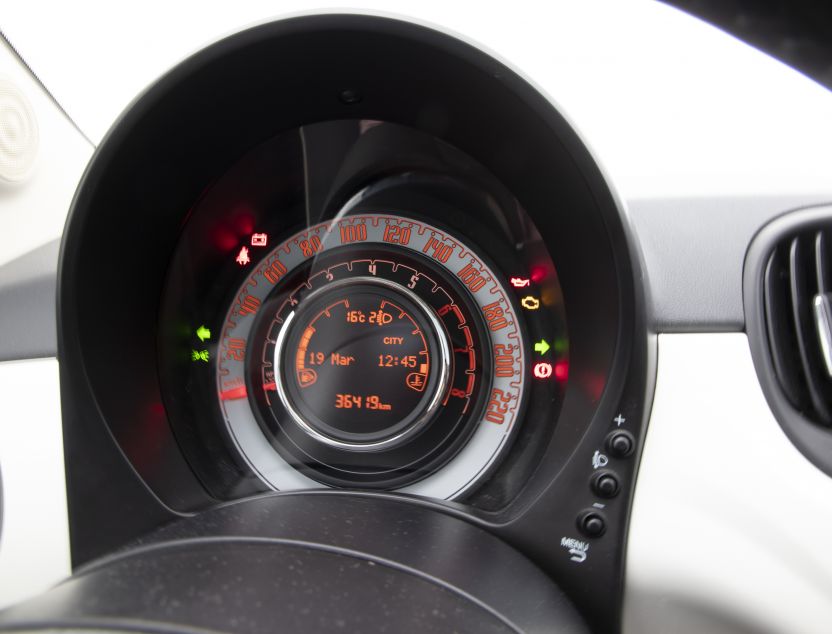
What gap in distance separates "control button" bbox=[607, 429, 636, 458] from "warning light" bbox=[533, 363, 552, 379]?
280mm

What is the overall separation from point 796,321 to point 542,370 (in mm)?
415

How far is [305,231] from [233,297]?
0.19 metres

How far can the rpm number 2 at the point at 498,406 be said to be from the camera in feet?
4.59

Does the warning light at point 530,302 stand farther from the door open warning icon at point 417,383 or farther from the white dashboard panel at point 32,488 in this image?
the white dashboard panel at point 32,488

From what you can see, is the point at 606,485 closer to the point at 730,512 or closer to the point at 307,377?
the point at 730,512

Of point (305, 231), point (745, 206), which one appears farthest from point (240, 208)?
point (745, 206)

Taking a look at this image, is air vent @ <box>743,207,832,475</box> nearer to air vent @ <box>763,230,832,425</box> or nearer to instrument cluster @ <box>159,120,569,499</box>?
air vent @ <box>763,230,832,425</box>

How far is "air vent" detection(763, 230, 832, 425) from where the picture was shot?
3.76 ft

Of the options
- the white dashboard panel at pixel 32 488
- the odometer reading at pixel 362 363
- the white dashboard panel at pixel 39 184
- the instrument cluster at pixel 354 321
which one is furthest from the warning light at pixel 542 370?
the white dashboard panel at pixel 39 184

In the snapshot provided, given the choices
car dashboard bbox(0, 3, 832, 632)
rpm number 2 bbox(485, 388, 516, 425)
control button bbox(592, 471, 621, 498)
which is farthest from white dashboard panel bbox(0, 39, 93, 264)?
control button bbox(592, 471, 621, 498)

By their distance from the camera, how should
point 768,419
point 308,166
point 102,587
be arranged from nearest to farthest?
point 102,587 < point 768,419 < point 308,166

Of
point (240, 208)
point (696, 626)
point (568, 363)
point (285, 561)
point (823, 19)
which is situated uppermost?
point (240, 208)

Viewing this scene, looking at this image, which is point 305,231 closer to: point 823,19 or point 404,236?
point 404,236

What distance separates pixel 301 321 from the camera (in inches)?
58.0
